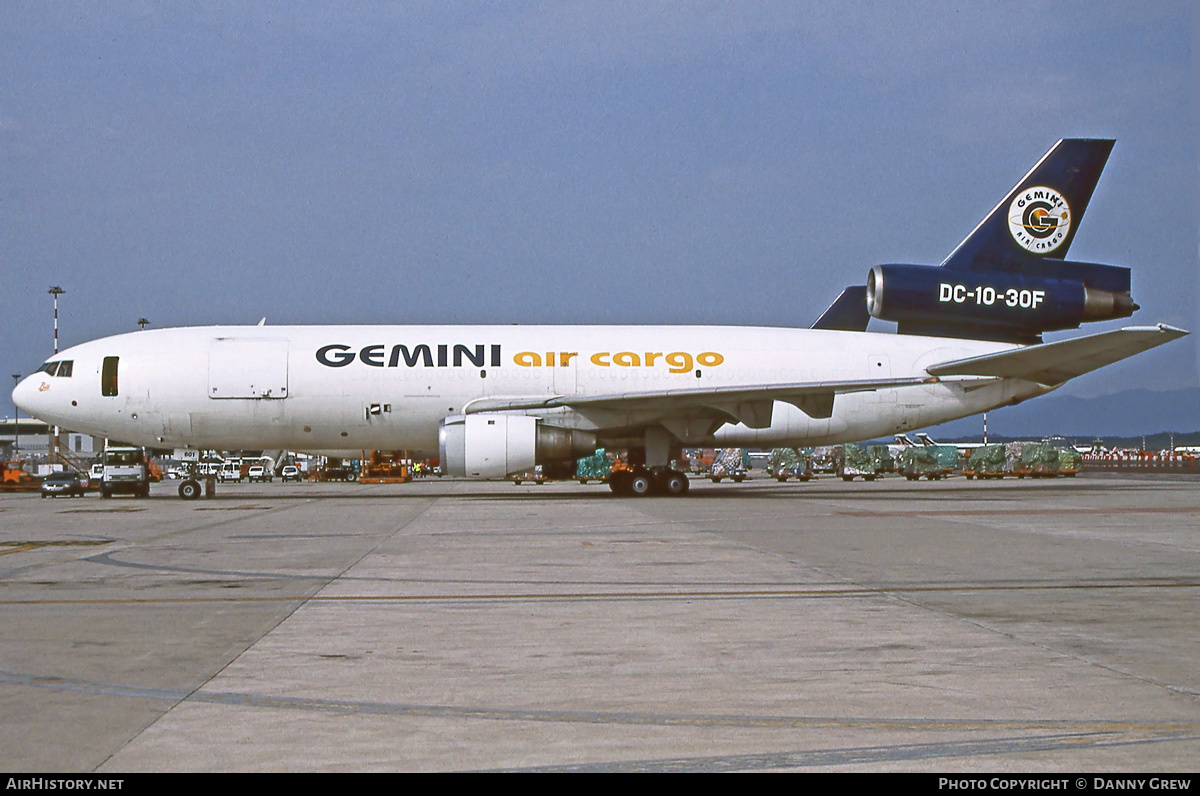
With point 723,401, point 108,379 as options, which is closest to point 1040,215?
point 723,401

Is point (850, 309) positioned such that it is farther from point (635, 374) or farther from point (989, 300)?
point (635, 374)

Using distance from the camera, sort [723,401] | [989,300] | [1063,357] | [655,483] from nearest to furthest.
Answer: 1. [723,401]
2. [1063,357]
3. [655,483]
4. [989,300]

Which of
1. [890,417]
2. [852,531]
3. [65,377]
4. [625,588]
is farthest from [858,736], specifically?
[65,377]

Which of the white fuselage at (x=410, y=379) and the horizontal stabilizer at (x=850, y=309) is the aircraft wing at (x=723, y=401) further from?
the horizontal stabilizer at (x=850, y=309)

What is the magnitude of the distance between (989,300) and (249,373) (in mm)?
18835

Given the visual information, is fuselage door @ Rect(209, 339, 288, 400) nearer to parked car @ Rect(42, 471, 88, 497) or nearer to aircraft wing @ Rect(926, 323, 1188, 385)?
parked car @ Rect(42, 471, 88, 497)

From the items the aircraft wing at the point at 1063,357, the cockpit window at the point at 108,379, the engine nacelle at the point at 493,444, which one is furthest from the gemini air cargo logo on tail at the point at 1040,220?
the cockpit window at the point at 108,379

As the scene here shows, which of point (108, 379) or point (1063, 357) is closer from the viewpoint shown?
point (1063, 357)

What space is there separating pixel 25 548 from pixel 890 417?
20.9m

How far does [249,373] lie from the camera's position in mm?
27188

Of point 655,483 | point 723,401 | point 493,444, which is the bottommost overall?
point 655,483

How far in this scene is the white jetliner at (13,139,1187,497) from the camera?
88.3 ft

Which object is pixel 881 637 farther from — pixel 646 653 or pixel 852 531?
pixel 852 531

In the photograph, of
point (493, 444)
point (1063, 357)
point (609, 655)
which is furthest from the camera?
point (1063, 357)
